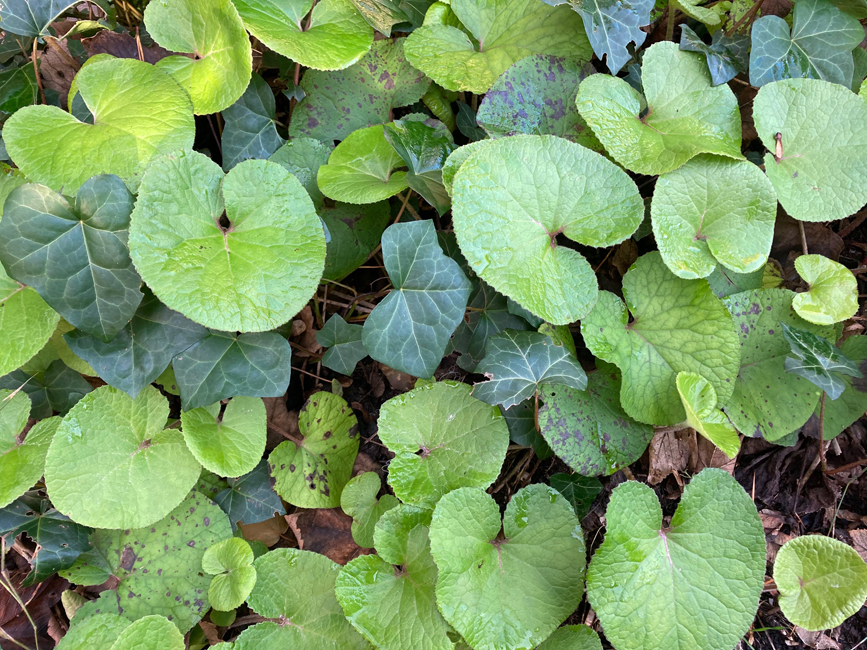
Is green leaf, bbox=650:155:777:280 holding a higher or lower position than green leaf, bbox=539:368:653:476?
higher

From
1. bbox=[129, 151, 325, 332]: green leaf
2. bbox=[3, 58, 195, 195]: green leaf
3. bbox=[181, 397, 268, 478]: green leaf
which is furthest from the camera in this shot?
bbox=[181, 397, 268, 478]: green leaf

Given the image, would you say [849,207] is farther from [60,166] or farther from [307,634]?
[60,166]

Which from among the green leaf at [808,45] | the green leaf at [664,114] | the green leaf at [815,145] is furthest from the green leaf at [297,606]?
the green leaf at [808,45]

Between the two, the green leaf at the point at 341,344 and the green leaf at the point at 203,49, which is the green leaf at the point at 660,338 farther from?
the green leaf at the point at 203,49

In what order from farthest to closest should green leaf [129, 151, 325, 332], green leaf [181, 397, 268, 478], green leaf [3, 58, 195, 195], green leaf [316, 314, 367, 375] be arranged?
green leaf [316, 314, 367, 375] → green leaf [181, 397, 268, 478] → green leaf [3, 58, 195, 195] → green leaf [129, 151, 325, 332]

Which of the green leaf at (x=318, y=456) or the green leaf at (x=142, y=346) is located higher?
the green leaf at (x=142, y=346)

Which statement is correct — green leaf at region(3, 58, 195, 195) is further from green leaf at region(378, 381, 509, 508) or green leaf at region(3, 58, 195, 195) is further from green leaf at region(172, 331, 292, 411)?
green leaf at region(378, 381, 509, 508)

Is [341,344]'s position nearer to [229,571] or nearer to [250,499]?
[250,499]

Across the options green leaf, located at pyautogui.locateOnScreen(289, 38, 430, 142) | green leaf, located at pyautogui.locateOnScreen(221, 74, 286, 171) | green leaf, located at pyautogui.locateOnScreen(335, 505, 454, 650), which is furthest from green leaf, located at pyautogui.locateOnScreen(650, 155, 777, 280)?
green leaf, located at pyautogui.locateOnScreen(221, 74, 286, 171)
